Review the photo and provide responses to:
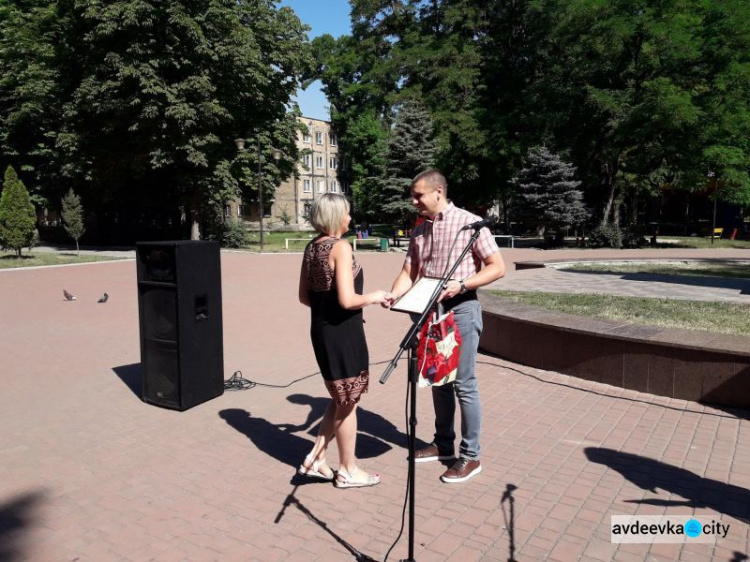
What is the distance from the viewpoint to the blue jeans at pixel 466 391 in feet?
12.6

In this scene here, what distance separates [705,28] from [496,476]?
95.8ft

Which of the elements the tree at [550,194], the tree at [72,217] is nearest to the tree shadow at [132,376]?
the tree at [72,217]

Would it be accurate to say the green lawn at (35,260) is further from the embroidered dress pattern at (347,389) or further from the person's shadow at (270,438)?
the embroidered dress pattern at (347,389)

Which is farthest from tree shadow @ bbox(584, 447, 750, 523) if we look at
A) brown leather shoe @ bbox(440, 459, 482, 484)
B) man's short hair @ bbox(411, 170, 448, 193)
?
man's short hair @ bbox(411, 170, 448, 193)

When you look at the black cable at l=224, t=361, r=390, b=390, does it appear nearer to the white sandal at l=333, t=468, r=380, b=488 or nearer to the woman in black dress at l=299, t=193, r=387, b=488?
the white sandal at l=333, t=468, r=380, b=488

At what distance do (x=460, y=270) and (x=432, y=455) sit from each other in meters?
1.47

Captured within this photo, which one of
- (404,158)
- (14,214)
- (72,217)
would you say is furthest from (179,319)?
(404,158)

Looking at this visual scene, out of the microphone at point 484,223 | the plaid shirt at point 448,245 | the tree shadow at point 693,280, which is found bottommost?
the tree shadow at point 693,280

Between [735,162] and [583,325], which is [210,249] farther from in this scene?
[735,162]

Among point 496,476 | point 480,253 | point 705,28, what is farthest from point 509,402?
point 705,28

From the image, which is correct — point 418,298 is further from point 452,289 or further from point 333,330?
point 333,330

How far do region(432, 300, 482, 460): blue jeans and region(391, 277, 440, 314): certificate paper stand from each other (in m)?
0.56

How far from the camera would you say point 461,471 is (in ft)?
13.2

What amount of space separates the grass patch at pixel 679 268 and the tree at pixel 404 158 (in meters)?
13.4
